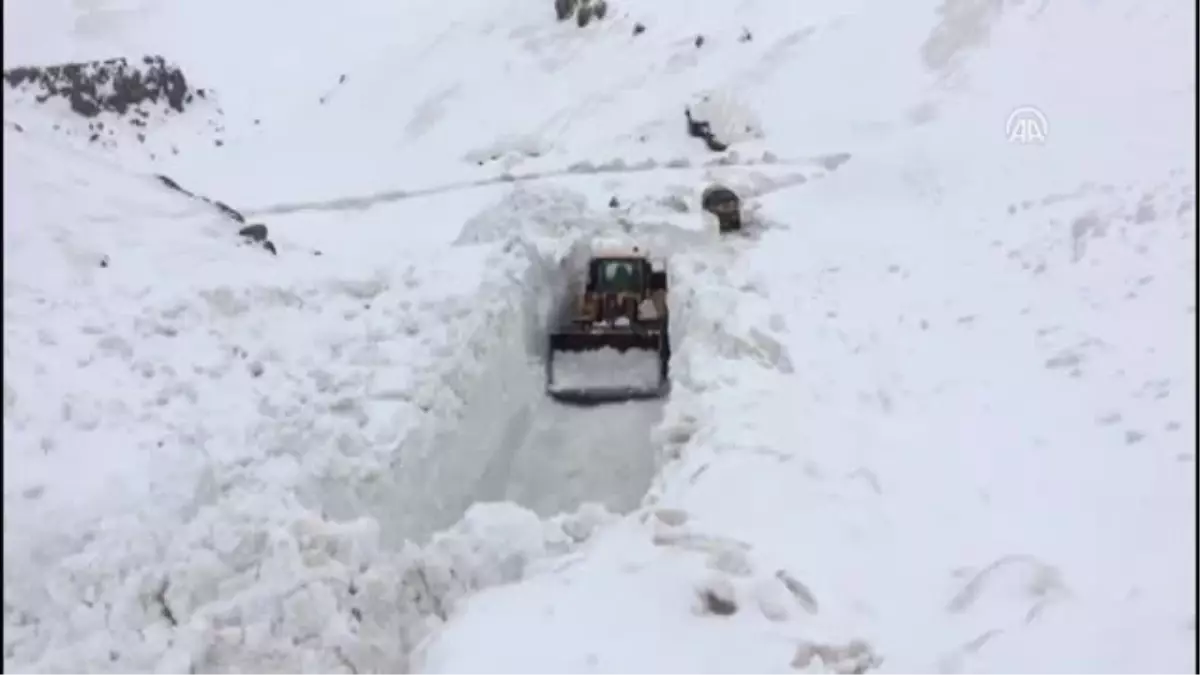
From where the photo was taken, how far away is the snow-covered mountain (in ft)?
15.6

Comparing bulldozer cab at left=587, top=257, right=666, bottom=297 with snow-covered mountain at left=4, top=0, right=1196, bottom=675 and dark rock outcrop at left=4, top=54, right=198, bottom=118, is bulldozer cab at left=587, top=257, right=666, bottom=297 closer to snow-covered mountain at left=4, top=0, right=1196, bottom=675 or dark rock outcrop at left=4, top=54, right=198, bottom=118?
snow-covered mountain at left=4, top=0, right=1196, bottom=675

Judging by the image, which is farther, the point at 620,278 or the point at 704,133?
the point at 704,133

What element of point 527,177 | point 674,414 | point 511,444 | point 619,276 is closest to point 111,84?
point 527,177

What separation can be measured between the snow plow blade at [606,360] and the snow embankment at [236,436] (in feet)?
0.72

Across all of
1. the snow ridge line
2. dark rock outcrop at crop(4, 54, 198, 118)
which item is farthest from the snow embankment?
dark rock outcrop at crop(4, 54, 198, 118)

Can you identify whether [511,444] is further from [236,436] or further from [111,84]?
[111,84]

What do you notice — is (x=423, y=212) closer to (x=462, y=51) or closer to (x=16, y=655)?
(x=462, y=51)

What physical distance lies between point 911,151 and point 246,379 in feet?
29.7

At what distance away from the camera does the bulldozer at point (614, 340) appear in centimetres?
898

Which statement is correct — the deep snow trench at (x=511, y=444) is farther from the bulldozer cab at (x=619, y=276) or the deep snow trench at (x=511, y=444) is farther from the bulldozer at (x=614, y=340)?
the bulldozer cab at (x=619, y=276)

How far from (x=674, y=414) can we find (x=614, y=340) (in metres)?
1.98

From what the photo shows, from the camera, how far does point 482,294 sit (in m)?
9.58

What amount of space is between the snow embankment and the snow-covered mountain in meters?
0.02

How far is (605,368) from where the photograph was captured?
→ 9.41 meters
